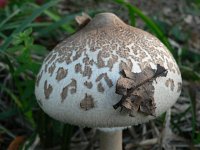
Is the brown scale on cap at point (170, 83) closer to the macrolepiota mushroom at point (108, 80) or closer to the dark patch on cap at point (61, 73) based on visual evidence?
the macrolepiota mushroom at point (108, 80)

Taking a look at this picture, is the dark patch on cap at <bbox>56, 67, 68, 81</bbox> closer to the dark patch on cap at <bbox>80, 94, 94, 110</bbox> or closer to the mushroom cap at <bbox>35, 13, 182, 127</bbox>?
the mushroom cap at <bbox>35, 13, 182, 127</bbox>

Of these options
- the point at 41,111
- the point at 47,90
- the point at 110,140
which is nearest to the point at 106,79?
the point at 47,90

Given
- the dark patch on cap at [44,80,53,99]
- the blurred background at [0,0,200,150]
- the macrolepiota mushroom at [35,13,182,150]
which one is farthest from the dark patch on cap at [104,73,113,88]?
the blurred background at [0,0,200,150]

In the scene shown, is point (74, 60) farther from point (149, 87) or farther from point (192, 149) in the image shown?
point (192, 149)

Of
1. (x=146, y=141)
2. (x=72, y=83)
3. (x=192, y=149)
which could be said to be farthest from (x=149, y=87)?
(x=146, y=141)

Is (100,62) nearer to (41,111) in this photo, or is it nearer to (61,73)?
(61,73)

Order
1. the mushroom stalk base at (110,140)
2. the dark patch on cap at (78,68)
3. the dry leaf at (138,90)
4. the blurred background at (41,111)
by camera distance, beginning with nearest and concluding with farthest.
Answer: the dry leaf at (138,90) → the dark patch on cap at (78,68) → the mushroom stalk base at (110,140) → the blurred background at (41,111)

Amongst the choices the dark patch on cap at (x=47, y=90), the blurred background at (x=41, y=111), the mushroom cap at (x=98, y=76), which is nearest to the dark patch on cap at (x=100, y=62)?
the mushroom cap at (x=98, y=76)

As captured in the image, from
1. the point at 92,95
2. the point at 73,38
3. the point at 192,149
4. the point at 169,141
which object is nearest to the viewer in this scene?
the point at 92,95
